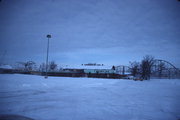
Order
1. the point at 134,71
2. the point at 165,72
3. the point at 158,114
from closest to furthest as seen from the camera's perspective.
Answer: the point at 158,114 → the point at 134,71 → the point at 165,72

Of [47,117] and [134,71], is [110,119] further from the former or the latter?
[134,71]

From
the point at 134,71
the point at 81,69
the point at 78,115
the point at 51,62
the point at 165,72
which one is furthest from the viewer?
the point at 51,62

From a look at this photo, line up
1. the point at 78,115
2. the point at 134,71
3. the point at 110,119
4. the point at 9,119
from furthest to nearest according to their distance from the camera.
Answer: the point at 134,71 < the point at 78,115 < the point at 110,119 < the point at 9,119

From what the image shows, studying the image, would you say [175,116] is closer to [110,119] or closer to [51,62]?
[110,119]

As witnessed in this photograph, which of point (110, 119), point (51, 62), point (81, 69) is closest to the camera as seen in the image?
point (110, 119)

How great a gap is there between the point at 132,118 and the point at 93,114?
164 cm

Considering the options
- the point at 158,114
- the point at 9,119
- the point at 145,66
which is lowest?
the point at 158,114

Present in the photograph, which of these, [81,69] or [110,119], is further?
[81,69]

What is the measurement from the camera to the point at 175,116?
5219 millimetres

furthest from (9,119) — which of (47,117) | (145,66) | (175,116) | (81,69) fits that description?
(81,69)

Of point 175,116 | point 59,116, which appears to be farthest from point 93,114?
point 175,116

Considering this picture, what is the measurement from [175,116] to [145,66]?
40.2m

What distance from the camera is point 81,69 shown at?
71562mm

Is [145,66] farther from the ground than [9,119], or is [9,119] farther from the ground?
[145,66]
